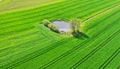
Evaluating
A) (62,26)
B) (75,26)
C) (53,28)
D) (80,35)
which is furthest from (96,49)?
(62,26)

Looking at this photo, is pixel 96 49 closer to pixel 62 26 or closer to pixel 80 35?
pixel 80 35

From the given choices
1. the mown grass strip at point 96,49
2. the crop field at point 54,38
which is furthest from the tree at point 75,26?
the mown grass strip at point 96,49

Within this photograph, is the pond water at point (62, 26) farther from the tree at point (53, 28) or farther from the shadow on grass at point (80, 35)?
the shadow on grass at point (80, 35)

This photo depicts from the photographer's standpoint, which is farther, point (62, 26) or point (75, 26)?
point (62, 26)

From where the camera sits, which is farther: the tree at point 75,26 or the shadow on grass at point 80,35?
the tree at point 75,26

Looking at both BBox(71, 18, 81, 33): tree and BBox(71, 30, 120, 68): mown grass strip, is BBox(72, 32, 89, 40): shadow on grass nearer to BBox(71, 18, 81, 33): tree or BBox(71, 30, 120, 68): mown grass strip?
BBox(71, 18, 81, 33): tree

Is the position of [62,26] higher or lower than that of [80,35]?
higher

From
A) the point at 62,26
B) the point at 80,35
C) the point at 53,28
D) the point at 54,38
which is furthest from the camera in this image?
the point at 62,26
